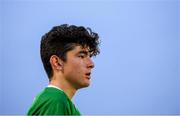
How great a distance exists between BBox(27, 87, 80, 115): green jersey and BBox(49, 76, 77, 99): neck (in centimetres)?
8

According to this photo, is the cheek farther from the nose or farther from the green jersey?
the green jersey

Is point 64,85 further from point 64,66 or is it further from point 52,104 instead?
point 52,104

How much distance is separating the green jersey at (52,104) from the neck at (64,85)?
0.28 ft

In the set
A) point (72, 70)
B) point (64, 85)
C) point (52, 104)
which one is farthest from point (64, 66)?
point (52, 104)

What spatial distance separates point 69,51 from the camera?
10.8 ft

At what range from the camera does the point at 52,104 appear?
2.81m

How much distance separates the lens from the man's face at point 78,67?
3176 millimetres

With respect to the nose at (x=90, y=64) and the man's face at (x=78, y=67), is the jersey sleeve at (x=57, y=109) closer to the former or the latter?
the man's face at (x=78, y=67)

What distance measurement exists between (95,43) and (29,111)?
3.57ft

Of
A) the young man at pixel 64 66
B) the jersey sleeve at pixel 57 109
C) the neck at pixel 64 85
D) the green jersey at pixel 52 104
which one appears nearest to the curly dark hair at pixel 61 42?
the young man at pixel 64 66

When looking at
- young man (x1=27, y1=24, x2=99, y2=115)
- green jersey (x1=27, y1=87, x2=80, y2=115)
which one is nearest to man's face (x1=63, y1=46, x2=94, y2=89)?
young man (x1=27, y1=24, x2=99, y2=115)

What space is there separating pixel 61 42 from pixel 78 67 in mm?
308

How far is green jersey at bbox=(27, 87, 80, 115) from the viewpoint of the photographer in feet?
9.11

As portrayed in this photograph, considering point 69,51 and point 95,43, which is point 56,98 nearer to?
point 69,51
